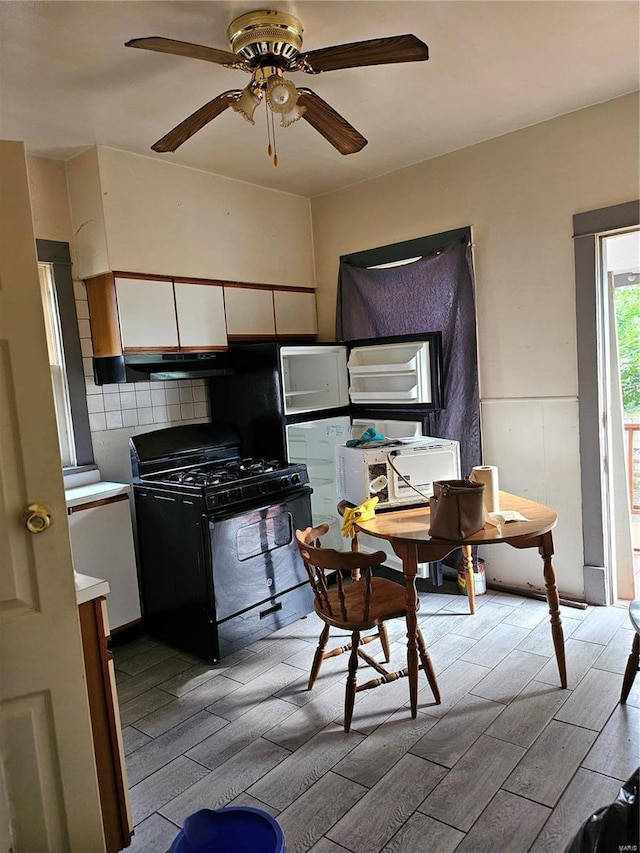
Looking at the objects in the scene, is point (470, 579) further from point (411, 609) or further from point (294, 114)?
point (294, 114)

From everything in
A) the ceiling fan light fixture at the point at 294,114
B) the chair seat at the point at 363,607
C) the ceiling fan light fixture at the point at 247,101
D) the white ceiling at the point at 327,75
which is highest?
the white ceiling at the point at 327,75

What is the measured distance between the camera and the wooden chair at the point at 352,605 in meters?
2.12

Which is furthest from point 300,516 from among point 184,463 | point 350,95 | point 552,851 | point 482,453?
point 350,95

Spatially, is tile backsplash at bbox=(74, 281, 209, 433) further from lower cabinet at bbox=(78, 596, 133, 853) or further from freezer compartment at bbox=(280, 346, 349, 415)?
lower cabinet at bbox=(78, 596, 133, 853)

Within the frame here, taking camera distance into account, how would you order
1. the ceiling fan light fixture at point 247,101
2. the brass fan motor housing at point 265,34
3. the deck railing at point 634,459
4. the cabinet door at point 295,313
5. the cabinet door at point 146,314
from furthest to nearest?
the deck railing at point 634,459
the cabinet door at point 295,313
the cabinet door at point 146,314
the ceiling fan light fixture at point 247,101
the brass fan motor housing at point 265,34

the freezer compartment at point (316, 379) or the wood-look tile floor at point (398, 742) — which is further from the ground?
the freezer compartment at point (316, 379)

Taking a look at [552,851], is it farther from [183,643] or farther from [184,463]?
[184,463]

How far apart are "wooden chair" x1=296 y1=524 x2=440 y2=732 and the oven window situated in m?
0.52

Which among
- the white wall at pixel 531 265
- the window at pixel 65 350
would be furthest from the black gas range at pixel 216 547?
the white wall at pixel 531 265

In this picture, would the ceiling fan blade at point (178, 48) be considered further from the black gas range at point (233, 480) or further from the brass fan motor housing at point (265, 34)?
the black gas range at point (233, 480)

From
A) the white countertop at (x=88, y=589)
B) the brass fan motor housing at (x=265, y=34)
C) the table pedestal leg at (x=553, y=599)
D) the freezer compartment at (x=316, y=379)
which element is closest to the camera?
the white countertop at (x=88, y=589)

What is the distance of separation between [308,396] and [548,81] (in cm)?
216

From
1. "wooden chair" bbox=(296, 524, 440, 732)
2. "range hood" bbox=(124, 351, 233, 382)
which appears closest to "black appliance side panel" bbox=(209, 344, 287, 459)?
"range hood" bbox=(124, 351, 233, 382)

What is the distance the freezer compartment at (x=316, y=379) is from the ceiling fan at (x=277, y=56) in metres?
1.62
